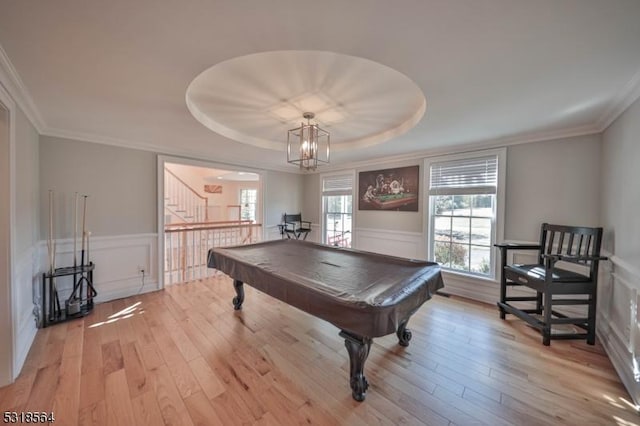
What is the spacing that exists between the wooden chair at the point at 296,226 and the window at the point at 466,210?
275cm

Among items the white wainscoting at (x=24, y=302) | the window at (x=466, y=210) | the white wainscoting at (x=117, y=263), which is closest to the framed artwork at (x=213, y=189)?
the white wainscoting at (x=117, y=263)

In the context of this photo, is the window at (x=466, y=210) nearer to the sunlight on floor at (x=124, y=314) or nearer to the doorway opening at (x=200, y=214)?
the doorway opening at (x=200, y=214)

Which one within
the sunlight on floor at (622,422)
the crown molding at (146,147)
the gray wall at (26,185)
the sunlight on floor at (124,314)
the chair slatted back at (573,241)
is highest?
the crown molding at (146,147)

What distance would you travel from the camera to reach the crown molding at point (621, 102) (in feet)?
5.57

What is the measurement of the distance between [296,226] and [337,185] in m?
1.40

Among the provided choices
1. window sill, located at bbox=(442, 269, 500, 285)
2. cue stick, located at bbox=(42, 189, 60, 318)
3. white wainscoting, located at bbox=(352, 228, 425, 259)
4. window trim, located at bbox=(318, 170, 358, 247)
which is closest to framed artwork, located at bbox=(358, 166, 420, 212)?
window trim, located at bbox=(318, 170, 358, 247)

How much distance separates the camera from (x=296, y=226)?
18.4 feet

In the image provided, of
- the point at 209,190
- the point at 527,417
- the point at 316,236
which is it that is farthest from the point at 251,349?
the point at 209,190

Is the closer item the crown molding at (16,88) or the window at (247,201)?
the crown molding at (16,88)

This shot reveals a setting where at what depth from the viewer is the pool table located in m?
1.44

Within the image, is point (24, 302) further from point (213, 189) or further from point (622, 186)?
point (213, 189)

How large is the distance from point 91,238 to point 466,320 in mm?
4861

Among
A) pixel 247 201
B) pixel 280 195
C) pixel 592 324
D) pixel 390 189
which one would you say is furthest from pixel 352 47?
pixel 247 201

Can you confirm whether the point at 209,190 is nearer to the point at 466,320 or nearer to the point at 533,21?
the point at 466,320
